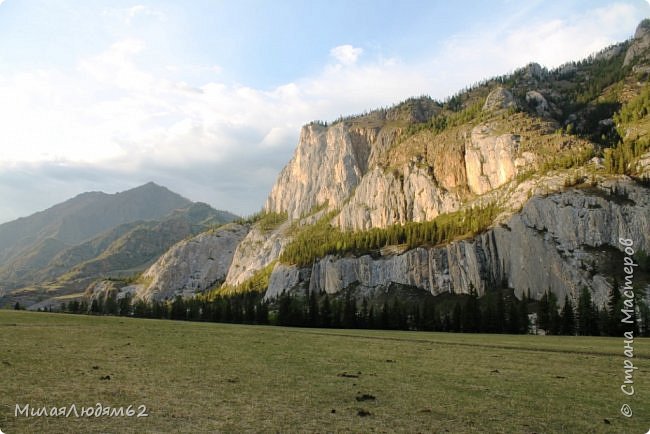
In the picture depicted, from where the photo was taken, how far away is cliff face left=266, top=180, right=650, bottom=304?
13875 cm

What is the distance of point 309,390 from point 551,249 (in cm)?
15115

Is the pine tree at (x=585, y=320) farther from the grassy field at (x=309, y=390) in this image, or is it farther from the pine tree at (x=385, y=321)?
the grassy field at (x=309, y=390)

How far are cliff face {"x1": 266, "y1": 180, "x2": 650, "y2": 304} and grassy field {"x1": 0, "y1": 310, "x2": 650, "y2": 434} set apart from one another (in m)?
120

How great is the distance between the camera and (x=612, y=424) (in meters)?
16.0

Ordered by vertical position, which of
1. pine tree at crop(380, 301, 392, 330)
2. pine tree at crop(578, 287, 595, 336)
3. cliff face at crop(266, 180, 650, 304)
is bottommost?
pine tree at crop(380, 301, 392, 330)

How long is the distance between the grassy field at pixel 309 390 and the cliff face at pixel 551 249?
120 meters

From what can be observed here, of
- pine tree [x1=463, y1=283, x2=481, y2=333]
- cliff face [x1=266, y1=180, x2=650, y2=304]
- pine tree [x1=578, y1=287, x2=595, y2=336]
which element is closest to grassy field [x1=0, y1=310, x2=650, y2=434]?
pine tree [x1=578, y1=287, x2=595, y2=336]

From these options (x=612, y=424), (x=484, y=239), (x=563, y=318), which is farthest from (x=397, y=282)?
(x=612, y=424)

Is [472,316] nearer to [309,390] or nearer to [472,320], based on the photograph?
[472,320]

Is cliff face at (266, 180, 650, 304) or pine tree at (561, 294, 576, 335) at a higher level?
cliff face at (266, 180, 650, 304)

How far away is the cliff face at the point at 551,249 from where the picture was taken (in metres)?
139

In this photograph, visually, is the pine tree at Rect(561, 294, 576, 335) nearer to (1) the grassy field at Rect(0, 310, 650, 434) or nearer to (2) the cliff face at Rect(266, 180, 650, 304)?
(2) the cliff face at Rect(266, 180, 650, 304)

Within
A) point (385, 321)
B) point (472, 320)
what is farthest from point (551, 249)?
point (385, 321)

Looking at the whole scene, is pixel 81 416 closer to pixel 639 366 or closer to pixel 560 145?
pixel 639 366
